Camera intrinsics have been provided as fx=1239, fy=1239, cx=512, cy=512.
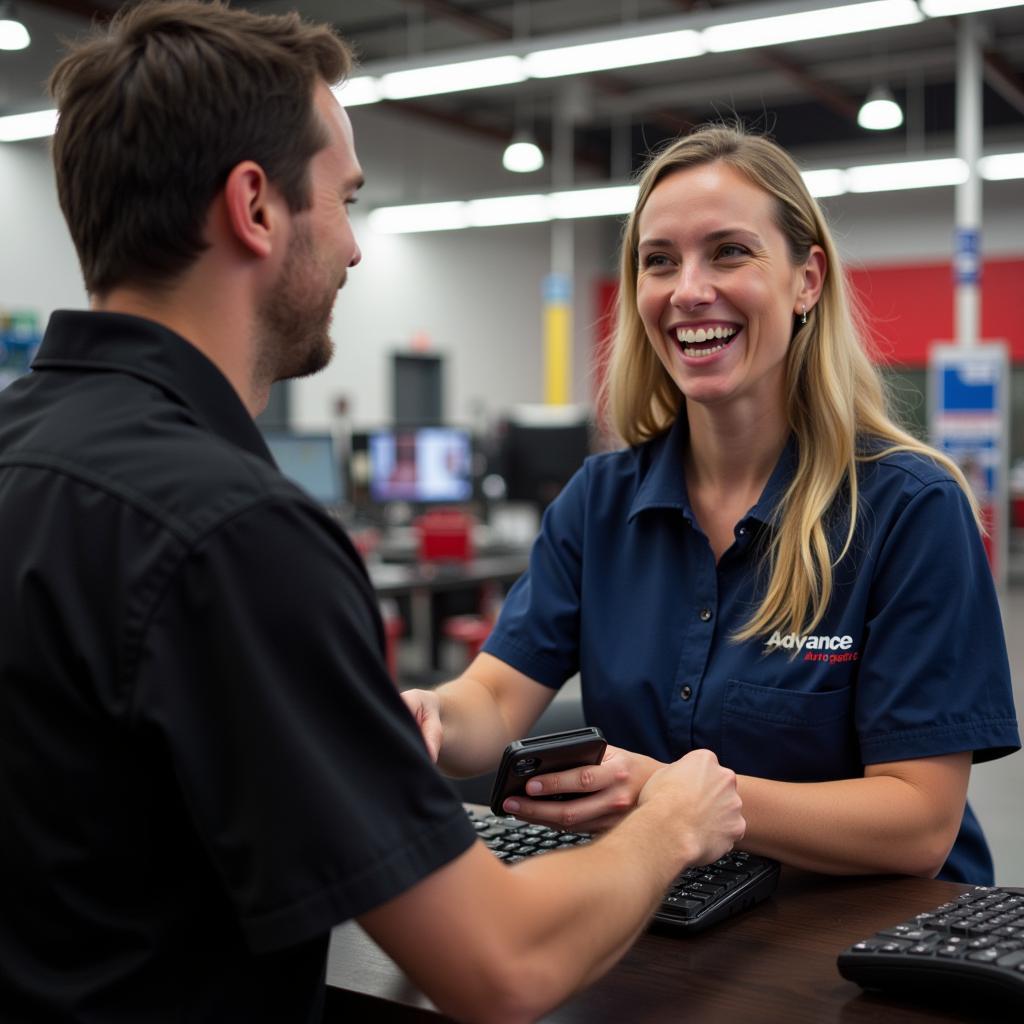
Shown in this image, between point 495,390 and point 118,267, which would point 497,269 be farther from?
point 118,267

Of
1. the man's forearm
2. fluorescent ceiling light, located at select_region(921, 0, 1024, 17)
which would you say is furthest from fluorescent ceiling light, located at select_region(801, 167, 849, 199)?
the man's forearm

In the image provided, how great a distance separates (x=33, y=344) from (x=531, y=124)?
21.1 feet

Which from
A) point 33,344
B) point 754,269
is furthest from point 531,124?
point 754,269

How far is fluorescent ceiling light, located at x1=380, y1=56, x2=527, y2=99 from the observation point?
6699 millimetres

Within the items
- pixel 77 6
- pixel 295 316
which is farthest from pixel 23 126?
pixel 295 316

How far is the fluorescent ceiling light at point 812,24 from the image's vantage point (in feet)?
19.2

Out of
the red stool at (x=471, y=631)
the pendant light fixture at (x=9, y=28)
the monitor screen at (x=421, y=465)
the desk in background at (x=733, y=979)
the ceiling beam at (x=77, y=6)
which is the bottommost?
the red stool at (x=471, y=631)

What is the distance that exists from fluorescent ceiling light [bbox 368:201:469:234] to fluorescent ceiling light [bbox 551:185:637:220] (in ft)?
3.19

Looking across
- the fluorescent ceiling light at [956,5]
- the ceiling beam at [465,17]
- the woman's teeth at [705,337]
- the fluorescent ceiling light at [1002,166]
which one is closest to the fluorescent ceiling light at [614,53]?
the fluorescent ceiling light at [956,5]

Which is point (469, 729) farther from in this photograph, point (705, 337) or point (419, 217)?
point (419, 217)

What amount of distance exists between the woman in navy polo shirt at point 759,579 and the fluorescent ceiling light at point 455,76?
17.3ft

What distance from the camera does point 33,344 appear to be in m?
8.98

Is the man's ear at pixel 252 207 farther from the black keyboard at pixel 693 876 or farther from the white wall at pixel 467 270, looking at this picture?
the white wall at pixel 467 270

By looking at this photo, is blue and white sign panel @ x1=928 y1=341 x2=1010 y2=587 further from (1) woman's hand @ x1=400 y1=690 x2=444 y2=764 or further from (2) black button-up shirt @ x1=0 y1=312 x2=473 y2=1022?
(2) black button-up shirt @ x1=0 y1=312 x2=473 y2=1022
